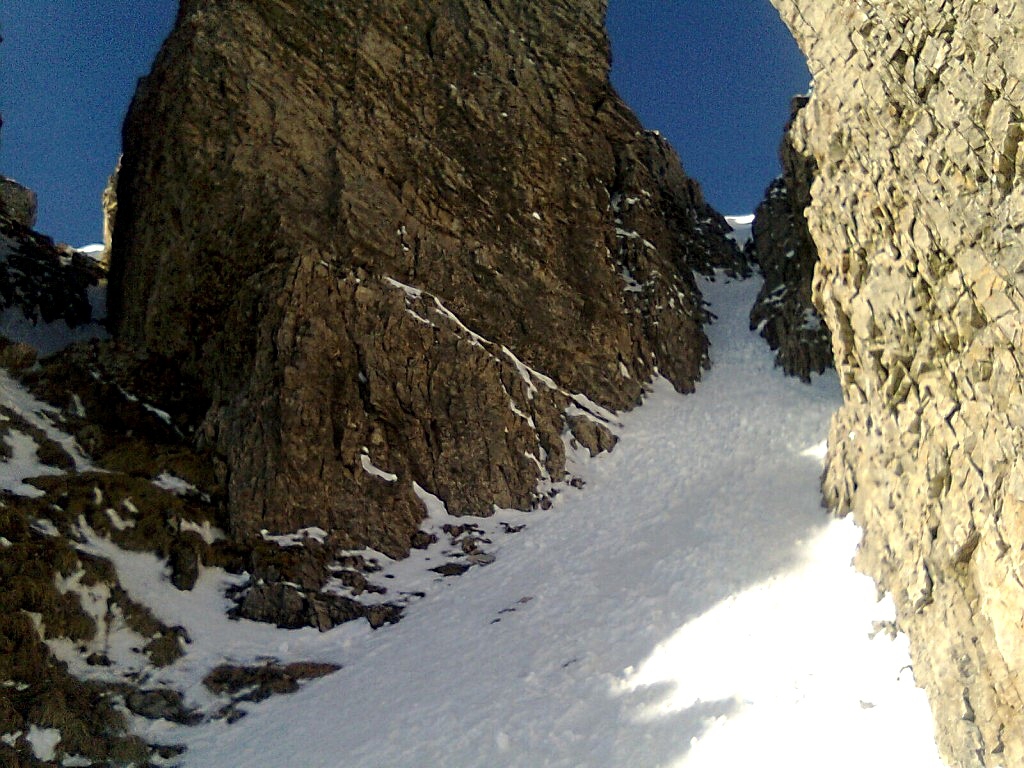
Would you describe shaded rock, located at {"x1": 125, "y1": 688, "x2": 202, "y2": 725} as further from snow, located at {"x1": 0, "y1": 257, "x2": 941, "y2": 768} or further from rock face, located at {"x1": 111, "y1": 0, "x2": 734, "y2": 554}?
rock face, located at {"x1": 111, "y1": 0, "x2": 734, "y2": 554}

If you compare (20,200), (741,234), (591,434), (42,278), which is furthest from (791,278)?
(20,200)

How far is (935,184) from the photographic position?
8.80m

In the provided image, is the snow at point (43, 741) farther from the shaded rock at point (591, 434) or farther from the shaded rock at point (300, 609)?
the shaded rock at point (591, 434)

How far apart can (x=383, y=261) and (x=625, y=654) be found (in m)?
15.2

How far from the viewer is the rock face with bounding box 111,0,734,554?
2006cm

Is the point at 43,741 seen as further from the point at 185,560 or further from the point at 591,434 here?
the point at 591,434

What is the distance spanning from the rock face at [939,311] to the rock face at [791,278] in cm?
1588

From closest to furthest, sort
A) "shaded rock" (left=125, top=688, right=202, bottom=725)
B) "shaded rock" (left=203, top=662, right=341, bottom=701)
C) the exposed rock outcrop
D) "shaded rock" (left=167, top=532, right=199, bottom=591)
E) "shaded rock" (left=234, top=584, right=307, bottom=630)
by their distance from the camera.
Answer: "shaded rock" (left=125, top=688, right=202, bottom=725)
"shaded rock" (left=203, top=662, right=341, bottom=701)
"shaded rock" (left=234, top=584, right=307, bottom=630)
"shaded rock" (left=167, top=532, right=199, bottom=591)
the exposed rock outcrop

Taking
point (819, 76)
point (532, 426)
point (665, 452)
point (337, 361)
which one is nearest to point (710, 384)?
point (665, 452)

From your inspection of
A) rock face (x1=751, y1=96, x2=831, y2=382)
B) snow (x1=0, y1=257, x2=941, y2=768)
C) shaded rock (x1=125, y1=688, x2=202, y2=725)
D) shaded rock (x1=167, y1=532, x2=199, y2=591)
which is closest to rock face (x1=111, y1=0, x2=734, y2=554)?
shaded rock (x1=167, y1=532, x2=199, y2=591)

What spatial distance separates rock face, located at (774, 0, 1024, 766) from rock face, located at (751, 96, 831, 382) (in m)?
15.9

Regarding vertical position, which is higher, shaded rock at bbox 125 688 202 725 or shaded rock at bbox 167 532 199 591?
shaded rock at bbox 167 532 199 591

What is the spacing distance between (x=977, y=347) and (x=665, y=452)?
15361 millimetres

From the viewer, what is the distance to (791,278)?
1232 inches
